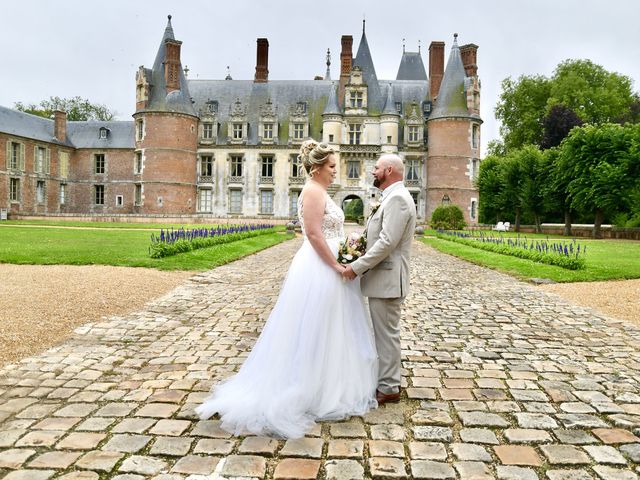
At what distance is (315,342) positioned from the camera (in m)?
3.99

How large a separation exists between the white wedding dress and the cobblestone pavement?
0.54ft

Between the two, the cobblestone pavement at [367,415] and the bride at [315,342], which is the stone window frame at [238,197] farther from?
the bride at [315,342]

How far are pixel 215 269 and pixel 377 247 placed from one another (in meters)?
9.47

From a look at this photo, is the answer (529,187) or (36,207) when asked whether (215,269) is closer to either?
(529,187)

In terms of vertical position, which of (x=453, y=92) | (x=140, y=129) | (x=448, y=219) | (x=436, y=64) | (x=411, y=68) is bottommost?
(x=448, y=219)

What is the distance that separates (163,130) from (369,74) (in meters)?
16.9

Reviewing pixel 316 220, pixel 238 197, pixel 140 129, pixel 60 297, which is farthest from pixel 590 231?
pixel 316 220

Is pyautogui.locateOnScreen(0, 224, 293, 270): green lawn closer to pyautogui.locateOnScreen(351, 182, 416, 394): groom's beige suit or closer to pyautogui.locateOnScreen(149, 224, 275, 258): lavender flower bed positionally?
pyautogui.locateOnScreen(149, 224, 275, 258): lavender flower bed

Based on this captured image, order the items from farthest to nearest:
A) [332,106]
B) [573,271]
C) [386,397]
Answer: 1. [332,106]
2. [573,271]
3. [386,397]

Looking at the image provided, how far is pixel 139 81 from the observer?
41.1m

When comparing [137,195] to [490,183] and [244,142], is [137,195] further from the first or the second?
[490,183]

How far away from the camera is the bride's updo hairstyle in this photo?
13.3 feet

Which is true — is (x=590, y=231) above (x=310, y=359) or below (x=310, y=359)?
above

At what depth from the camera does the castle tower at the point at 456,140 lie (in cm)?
4125
